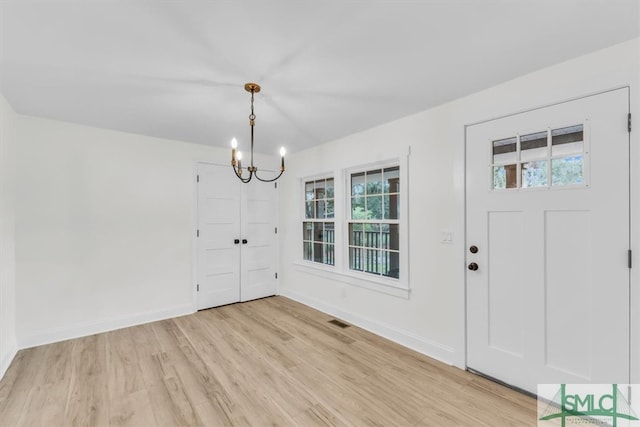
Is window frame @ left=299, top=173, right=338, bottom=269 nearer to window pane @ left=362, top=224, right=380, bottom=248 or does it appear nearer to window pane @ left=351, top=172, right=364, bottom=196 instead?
window pane @ left=351, top=172, right=364, bottom=196

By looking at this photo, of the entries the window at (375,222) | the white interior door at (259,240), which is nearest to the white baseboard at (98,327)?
the white interior door at (259,240)

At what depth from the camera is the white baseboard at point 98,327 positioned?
2.97 m

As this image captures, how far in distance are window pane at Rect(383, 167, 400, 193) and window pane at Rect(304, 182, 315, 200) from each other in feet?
4.69

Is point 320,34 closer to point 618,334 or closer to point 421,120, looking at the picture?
point 421,120

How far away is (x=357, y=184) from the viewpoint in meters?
3.71

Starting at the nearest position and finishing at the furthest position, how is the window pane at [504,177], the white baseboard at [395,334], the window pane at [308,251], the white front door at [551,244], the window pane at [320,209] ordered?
the white front door at [551,244]
the window pane at [504,177]
the white baseboard at [395,334]
the window pane at [320,209]
the window pane at [308,251]

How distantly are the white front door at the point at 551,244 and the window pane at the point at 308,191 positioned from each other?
248 centimetres

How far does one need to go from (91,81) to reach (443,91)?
2.82 m

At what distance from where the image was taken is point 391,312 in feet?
10.2

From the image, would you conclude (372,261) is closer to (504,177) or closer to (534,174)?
(504,177)

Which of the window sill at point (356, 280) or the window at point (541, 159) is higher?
the window at point (541, 159)

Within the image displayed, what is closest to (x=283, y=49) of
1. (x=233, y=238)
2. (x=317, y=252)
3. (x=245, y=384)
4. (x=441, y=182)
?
(x=441, y=182)

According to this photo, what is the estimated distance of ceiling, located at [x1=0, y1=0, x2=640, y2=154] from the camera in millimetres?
1455

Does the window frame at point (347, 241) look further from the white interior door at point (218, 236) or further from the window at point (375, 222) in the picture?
the white interior door at point (218, 236)
